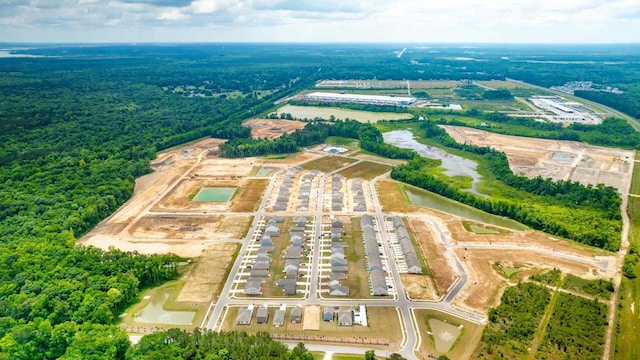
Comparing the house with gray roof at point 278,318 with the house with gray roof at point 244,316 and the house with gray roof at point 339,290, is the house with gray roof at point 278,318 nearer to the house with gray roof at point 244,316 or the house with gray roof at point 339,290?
the house with gray roof at point 244,316

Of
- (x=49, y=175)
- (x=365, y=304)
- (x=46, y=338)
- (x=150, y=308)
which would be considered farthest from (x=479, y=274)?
(x=49, y=175)

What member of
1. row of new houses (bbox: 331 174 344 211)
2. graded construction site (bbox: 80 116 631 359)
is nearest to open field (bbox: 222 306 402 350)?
graded construction site (bbox: 80 116 631 359)

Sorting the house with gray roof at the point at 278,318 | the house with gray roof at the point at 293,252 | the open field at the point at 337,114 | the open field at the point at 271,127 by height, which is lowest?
the house with gray roof at the point at 278,318

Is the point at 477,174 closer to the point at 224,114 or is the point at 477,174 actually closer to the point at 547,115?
the point at 547,115

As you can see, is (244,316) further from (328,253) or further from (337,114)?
(337,114)

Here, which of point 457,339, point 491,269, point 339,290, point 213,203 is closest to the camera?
point 457,339

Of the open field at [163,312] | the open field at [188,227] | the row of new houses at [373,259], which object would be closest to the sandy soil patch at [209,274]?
the open field at [163,312]

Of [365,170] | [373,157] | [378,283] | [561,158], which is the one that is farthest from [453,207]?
[561,158]
